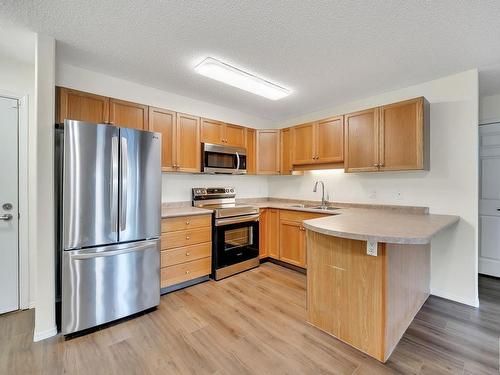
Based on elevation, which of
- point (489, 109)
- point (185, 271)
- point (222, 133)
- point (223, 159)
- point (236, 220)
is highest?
point (489, 109)

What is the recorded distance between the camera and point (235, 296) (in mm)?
2717

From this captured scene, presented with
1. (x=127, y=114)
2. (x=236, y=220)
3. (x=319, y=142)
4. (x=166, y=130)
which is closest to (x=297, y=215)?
(x=236, y=220)

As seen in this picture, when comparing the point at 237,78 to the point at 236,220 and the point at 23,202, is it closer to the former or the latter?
the point at 236,220

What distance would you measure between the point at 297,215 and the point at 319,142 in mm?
1181

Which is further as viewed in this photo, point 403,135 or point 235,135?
point 235,135

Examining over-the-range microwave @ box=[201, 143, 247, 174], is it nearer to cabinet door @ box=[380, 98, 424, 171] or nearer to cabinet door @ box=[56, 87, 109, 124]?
cabinet door @ box=[56, 87, 109, 124]

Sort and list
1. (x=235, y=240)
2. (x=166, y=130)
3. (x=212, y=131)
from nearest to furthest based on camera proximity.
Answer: (x=166, y=130) → (x=235, y=240) → (x=212, y=131)

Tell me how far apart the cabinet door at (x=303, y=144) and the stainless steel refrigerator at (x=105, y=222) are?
7.54 feet

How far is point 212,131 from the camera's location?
353 centimetres

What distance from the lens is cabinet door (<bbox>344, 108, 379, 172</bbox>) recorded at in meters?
2.96

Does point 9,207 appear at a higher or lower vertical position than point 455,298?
higher

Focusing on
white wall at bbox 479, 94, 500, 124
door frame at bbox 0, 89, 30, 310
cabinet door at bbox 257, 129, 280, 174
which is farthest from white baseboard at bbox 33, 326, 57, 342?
white wall at bbox 479, 94, 500, 124

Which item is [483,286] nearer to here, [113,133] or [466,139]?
[466,139]

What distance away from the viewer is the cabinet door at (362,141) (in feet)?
9.72
